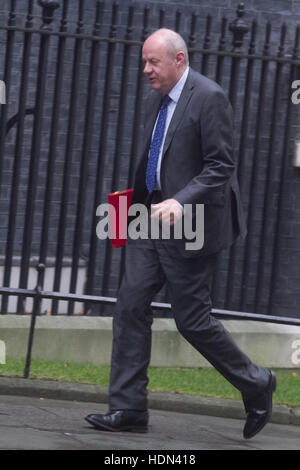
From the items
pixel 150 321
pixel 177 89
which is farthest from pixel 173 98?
pixel 150 321

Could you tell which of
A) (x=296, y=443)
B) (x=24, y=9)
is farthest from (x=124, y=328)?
(x=24, y=9)

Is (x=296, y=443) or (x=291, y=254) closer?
(x=296, y=443)

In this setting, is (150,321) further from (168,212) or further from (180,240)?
(168,212)

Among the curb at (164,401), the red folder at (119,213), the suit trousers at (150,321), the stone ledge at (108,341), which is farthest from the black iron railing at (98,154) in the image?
the suit trousers at (150,321)

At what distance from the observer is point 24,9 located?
9195mm

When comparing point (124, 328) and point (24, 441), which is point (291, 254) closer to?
point (124, 328)

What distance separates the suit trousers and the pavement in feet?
0.84

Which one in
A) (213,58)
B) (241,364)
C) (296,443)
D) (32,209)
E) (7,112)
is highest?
(213,58)

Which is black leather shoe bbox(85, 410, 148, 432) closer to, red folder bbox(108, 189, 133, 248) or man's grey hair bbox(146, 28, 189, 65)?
red folder bbox(108, 189, 133, 248)

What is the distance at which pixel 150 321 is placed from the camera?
6012mm

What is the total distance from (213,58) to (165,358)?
230cm

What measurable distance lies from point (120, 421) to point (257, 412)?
2.21 ft

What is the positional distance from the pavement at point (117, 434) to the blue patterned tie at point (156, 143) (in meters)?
1.21

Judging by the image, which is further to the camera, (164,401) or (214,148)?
(164,401)
